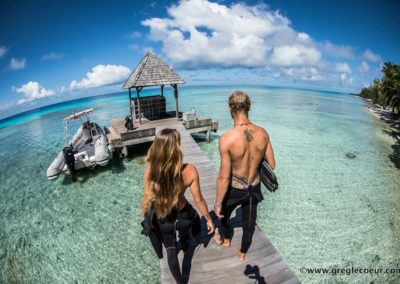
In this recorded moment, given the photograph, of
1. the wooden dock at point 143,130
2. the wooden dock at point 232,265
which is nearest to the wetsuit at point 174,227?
the wooden dock at point 232,265

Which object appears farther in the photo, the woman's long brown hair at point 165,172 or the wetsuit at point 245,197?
the wetsuit at point 245,197

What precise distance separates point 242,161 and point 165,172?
1.07 m

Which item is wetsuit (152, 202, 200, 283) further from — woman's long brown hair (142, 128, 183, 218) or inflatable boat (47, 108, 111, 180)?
inflatable boat (47, 108, 111, 180)

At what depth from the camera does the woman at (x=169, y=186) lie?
2039 millimetres

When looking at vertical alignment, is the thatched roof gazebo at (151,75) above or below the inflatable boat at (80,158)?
above

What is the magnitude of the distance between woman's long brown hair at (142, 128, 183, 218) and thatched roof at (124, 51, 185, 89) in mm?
11362

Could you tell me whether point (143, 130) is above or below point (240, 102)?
below

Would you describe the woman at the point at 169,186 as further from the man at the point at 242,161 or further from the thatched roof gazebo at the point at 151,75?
the thatched roof gazebo at the point at 151,75

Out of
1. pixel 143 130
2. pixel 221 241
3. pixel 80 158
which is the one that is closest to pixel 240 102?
pixel 221 241

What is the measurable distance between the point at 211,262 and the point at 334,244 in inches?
178

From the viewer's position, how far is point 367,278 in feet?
16.7

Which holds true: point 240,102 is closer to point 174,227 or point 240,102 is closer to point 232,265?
point 174,227

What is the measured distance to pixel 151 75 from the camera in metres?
13.1

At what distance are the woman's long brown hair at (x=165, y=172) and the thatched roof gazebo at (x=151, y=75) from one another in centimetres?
1136
